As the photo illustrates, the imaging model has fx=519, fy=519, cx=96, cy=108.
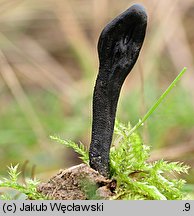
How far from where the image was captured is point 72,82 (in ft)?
17.0

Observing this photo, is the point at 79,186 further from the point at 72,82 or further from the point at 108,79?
the point at 72,82

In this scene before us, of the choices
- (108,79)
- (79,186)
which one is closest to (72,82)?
(108,79)

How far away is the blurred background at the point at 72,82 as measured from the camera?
360 cm

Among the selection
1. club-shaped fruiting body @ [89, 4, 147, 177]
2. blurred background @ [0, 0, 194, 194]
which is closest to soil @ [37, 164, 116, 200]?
club-shaped fruiting body @ [89, 4, 147, 177]

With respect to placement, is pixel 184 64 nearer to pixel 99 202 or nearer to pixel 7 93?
pixel 7 93

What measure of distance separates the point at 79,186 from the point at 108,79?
35cm

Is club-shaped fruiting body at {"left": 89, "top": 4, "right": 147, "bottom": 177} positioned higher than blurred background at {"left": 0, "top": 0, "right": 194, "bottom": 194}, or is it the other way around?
blurred background at {"left": 0, "top": 0, "right": 194, "bottom": 194}

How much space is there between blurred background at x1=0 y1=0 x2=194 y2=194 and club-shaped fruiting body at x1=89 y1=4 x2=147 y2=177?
803mm

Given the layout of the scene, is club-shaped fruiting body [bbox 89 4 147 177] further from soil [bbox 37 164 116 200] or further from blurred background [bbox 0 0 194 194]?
blurred background [bbox 0 0 194 194]

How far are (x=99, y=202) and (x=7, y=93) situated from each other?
4146 millimetres

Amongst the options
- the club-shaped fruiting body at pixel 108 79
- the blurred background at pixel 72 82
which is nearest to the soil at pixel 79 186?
the club-shaped fruiting body at pixel 108 79

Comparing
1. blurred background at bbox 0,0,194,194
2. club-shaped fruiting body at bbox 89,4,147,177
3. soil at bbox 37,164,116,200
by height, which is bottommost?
soil at bbox 37,164,116,200

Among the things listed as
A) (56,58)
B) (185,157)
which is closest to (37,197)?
(185,157)

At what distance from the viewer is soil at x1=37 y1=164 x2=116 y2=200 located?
1531 millimetres
